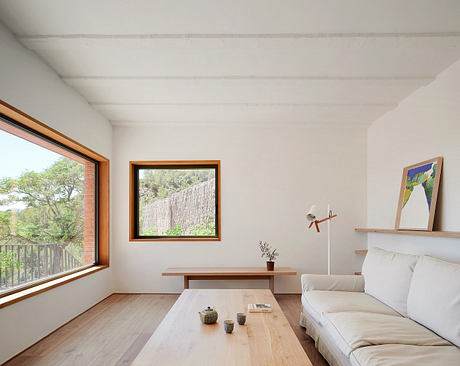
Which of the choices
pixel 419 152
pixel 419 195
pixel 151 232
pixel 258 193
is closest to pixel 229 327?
pixel 419 195

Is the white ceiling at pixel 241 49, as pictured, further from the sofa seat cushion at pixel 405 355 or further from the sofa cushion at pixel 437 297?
the sofa seat cushion at pixel 405 355

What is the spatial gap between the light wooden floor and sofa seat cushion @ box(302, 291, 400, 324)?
0.36 meters

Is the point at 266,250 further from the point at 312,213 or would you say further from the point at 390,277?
the point at 390,277

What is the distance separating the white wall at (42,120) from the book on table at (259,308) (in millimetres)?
2018

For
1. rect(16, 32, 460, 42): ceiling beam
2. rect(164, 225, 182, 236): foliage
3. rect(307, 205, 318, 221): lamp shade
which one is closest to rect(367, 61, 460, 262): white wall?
rect(16, 32, 460, 42): ceiling beam

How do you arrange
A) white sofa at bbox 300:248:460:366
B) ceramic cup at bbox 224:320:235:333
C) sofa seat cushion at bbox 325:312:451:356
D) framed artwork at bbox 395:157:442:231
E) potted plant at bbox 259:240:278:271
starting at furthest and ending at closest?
potted plant at bbox 259:240:278:271 < framed artwork at bbox 395:157:442:231 < ceramic cup at bbox 224:320:235:333 < sofa seat cushion at bbox 325:312:451:356 < white sofa at bbox 300:248:460:366

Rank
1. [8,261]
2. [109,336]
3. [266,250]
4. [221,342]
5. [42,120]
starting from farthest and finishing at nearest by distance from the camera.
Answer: [266,250] < [109,336] < [42,120] < [8,261] < [221,342]

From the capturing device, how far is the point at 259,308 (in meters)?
2.89

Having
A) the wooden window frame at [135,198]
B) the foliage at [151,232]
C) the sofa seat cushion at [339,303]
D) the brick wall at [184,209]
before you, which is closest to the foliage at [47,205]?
the wooden window frame at [135,198]

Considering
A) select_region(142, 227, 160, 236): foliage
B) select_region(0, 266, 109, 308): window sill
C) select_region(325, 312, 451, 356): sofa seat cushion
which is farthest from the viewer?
select_region(142, 227, 160, 236): foliage

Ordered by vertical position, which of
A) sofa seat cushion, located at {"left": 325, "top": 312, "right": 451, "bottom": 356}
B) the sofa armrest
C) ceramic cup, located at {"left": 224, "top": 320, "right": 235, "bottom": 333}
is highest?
ceramic cup, located at {"left": 224, "top": 320, "right": 235, "bottom": 333}

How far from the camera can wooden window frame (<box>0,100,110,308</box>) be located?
115 inches

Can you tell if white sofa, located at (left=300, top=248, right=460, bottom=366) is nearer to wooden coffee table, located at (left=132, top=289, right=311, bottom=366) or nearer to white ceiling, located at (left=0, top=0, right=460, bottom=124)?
wooden coffee table, located at (left=132, top=289, right=311, bottom=366)

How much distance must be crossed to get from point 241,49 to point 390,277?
2440 mm
